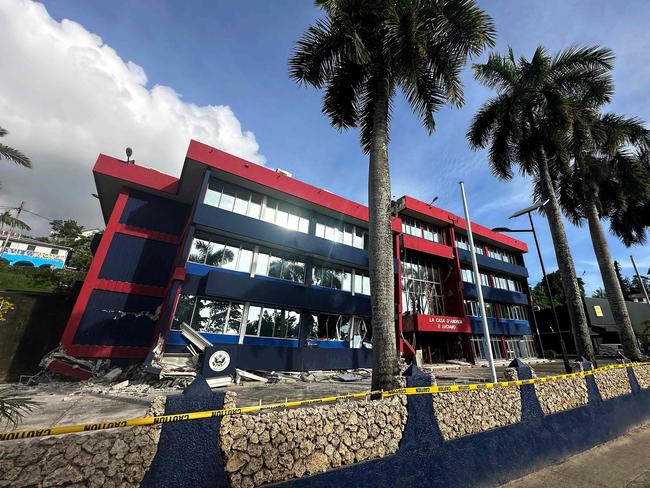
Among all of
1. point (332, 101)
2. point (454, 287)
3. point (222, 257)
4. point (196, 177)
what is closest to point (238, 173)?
point (196, 177)

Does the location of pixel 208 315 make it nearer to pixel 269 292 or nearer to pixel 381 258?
pixel 269 292

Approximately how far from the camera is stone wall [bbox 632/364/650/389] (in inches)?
417

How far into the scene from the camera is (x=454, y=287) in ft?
87.9

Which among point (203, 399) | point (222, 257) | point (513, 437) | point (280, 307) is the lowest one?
point (513, 437)

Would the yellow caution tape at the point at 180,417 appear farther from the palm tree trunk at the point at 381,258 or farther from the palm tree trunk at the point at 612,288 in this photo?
the palm tree trunk at the point at 612,288

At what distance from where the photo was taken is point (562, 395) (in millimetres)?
7574

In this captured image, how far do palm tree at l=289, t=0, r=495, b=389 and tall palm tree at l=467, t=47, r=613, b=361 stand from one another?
5.86 m

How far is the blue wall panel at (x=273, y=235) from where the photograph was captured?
15.2m

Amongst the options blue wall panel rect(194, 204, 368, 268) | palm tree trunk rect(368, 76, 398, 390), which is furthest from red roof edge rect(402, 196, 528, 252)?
palm tree trunk rect(368, 76, 398, 390)

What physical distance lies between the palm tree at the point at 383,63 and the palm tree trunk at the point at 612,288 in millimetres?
10915

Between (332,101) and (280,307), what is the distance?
37.3 feet

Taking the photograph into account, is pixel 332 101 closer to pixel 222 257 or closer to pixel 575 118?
pixel 222 257

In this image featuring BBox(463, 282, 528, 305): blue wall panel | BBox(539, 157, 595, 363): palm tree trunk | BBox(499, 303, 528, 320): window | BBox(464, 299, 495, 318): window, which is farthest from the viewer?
BBox(499, 303, 528, 320): window

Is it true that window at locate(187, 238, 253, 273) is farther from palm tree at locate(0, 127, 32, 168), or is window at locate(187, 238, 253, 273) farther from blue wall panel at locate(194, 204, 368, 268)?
palm tree at locate(0, 127, 32, 168)
